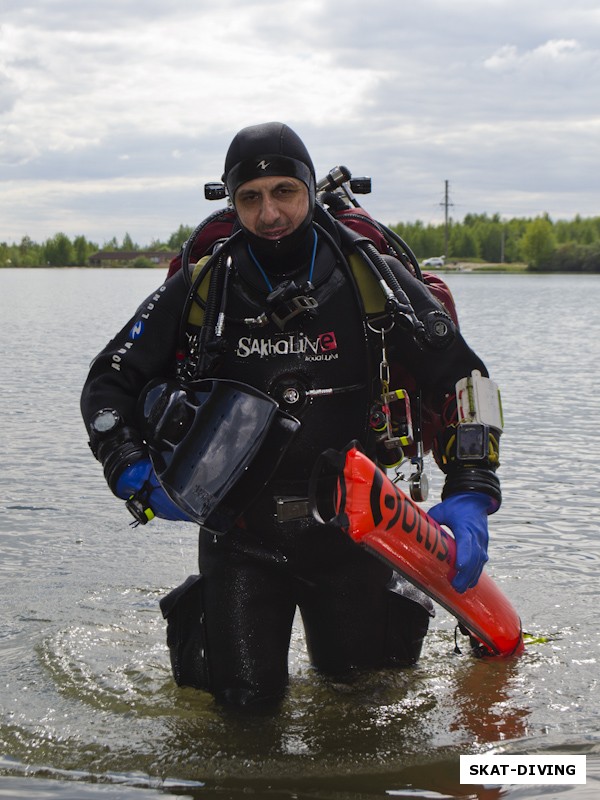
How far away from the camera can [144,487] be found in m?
3.78

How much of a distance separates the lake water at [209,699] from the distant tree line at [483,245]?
345 feet

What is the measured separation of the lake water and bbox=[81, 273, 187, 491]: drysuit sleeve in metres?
1.16

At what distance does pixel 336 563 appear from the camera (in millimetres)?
3967

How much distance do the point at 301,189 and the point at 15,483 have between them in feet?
19.7

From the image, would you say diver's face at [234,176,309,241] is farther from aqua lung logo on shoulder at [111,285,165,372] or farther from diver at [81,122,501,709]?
aqua lung logo on shoulder at [111,285,165,372]

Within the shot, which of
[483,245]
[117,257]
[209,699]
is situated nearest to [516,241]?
[483,245]

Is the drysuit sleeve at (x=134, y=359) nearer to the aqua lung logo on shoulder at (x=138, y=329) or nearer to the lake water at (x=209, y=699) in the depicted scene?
the aqua lung logo on shoulder at (x=138, y=329)

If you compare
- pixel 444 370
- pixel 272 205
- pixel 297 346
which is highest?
pixel 272 205

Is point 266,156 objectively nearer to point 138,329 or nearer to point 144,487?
point 138,329

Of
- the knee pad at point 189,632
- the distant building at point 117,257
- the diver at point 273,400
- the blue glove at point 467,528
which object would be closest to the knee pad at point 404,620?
the diver at point 273,400

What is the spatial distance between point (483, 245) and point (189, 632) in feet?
486

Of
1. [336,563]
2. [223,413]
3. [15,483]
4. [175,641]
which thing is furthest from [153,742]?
[15,483]

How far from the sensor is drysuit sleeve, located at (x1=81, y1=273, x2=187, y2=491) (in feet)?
12.9

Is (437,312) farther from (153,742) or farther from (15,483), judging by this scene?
(15,483)
